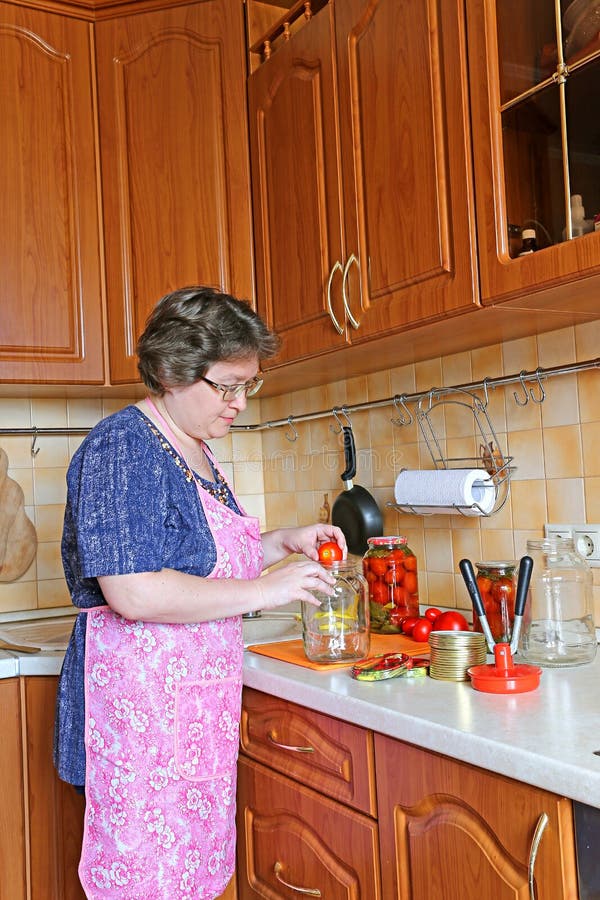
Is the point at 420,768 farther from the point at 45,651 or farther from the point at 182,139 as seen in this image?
the point at 182,139

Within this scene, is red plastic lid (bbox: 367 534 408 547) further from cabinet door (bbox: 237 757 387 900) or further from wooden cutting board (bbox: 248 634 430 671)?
cabinet door (bbox: 237 757 387 900)

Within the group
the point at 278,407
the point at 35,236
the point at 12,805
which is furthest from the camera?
the point at 278,407

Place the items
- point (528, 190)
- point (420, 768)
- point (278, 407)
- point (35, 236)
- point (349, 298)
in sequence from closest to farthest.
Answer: point (420, 768), point (528, 190), point (349, 298), point (35, 236), point (278, 407)

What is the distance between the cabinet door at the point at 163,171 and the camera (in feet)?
6.98

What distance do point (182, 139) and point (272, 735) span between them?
1.41m

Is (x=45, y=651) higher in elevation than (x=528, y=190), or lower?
lower

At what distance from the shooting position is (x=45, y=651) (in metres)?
1.88

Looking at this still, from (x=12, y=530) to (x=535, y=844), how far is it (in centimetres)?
167

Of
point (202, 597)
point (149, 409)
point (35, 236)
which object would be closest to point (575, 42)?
point (149, 409)

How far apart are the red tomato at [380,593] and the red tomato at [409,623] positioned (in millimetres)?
56

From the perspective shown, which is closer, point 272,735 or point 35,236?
point 272,735

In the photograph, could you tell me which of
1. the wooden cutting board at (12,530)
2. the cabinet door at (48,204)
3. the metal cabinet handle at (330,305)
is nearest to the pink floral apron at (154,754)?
the metal cabinet handle at (330,305)

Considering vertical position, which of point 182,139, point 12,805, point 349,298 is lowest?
point 12,805

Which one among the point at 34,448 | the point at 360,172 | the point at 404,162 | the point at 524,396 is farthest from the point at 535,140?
the point at 34,448
